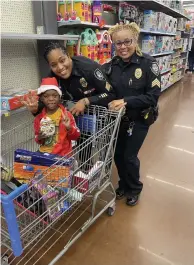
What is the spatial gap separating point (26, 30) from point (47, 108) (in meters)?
1.18

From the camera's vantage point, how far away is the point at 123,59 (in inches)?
72.2

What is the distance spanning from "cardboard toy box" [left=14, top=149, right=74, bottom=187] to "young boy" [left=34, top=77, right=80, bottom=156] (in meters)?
0.30

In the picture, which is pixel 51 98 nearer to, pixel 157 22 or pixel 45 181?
pixel 45 181

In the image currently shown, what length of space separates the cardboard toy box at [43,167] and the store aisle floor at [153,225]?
→ 667 millimetres

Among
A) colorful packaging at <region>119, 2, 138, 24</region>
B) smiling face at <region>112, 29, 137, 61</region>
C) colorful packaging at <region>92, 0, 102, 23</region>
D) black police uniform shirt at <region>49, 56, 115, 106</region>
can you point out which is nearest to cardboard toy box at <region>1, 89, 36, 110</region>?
black police uniform shirt at <region>49, 56, 115, 106</region>

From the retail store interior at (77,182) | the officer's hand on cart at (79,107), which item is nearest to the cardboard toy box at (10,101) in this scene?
the retail store interior at (77,182)

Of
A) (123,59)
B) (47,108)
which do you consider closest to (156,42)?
(123,59)

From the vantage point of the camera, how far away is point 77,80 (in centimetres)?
179

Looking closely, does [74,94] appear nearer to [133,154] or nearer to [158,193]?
[133,154]

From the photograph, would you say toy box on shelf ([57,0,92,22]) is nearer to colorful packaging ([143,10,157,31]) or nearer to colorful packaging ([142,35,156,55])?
colorful packaging ([143,10,157,31])

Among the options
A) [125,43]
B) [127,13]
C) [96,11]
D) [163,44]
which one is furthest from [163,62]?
[125,43]

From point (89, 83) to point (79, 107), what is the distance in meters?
0.25

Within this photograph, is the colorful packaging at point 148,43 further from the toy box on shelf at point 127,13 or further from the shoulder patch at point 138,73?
the shoulder patch at point 138,73

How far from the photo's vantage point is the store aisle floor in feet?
5.47
